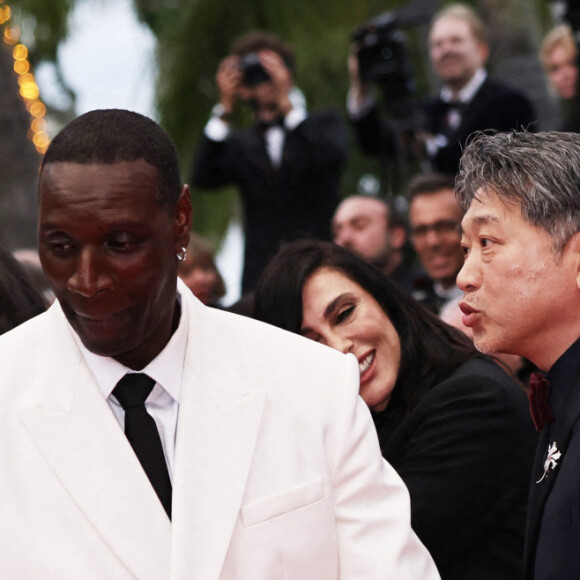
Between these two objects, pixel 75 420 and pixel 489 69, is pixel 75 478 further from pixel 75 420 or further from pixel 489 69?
pixel 489 69

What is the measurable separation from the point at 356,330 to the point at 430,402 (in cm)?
33

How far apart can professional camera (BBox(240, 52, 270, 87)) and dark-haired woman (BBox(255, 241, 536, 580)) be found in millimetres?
2595

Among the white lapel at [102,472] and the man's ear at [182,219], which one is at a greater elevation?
the man's ear at [182,219]

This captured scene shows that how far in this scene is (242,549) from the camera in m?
2.34

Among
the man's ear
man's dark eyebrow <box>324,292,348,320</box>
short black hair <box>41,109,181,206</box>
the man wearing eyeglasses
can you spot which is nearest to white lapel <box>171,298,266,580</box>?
the man's ear

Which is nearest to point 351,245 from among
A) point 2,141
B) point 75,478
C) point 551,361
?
point 2,141

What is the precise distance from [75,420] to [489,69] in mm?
8209

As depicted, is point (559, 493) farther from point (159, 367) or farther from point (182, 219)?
point (182, 219)

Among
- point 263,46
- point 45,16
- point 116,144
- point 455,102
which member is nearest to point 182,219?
point 116,144

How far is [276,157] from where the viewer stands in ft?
20.3

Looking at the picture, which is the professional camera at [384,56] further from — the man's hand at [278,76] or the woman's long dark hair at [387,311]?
the woman's long dark hair at [387,311]

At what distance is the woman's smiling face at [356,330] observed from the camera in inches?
141

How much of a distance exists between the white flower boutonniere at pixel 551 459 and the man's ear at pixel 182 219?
0.93 metres

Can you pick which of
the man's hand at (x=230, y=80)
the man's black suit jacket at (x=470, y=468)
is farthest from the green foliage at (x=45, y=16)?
the man's black suit jacket at (x=470, y=468)
